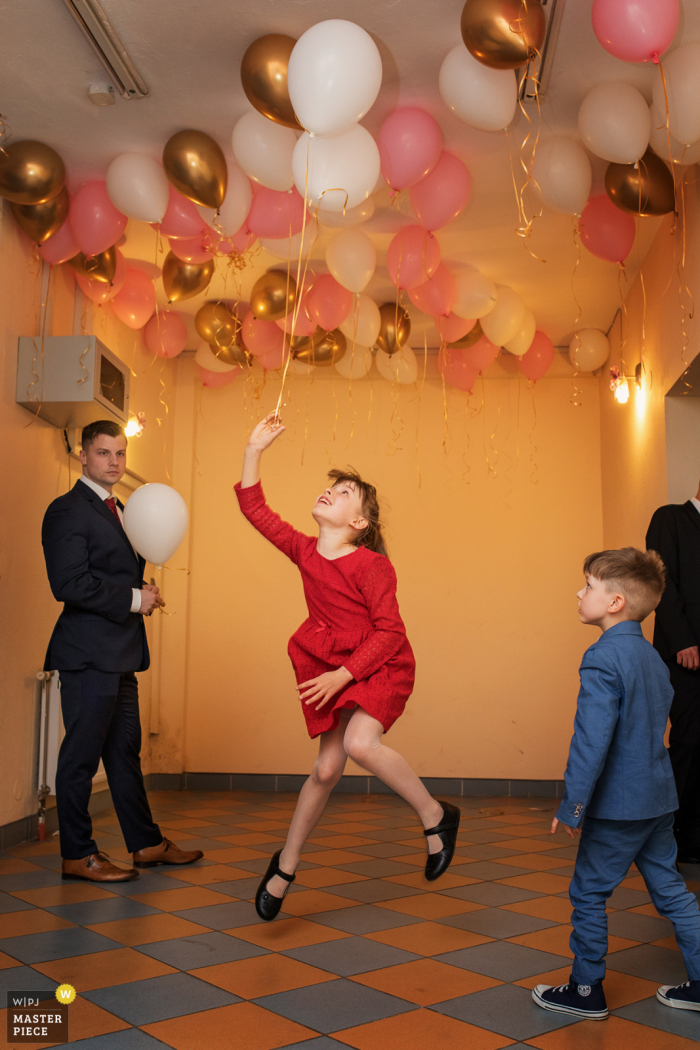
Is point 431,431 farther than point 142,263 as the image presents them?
Yes

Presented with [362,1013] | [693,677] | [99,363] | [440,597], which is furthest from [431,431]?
[362,1013]

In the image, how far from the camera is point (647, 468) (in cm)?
392

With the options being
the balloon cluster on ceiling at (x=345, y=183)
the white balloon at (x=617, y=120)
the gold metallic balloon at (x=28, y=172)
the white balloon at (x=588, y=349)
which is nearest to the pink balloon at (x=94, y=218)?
the balloon cluster on ceiling at (x=345, y=183)

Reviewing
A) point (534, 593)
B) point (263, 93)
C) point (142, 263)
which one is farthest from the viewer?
point (534, 593)

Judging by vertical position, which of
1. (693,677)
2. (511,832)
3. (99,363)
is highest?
(99,363)

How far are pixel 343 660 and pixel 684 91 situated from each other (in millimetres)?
1842

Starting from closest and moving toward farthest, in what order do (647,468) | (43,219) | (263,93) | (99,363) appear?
(263,93) < (43,219) < (99,363) < (647,468)

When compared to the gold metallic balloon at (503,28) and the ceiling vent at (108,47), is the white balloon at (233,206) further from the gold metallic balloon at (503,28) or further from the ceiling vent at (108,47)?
the gold metallic balloon at (503,28)

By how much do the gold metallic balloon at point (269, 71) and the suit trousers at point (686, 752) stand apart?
7.18 feet

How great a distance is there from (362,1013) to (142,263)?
354cm

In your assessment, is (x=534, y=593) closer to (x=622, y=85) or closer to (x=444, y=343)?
(x=444, y=343)

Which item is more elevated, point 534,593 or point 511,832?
point 534,593

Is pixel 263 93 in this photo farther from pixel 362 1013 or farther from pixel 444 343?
pixel 362 1013

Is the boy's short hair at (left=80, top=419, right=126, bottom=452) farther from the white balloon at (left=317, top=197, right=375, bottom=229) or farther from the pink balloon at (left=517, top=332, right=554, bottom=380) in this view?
the pink balloon at (left=517, top=332, right=554, bottom=380)
